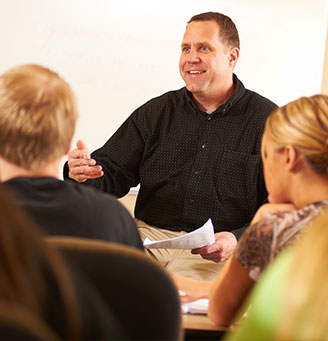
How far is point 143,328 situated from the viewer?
865 millimetres

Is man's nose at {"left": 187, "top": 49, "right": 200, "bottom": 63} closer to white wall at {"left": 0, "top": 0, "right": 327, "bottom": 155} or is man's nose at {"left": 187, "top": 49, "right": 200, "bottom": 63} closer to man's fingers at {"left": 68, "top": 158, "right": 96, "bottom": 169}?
white wall at {"left": 0, "top": 0, "right": 327, "bottom": 155}

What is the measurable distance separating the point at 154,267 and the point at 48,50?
289cm

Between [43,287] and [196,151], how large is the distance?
2.15 metres

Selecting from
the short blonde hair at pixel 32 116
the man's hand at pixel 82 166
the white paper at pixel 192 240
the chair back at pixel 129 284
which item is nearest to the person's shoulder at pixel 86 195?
the short blonde hair at pixel 32 116

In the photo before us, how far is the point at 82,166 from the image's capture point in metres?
2.44

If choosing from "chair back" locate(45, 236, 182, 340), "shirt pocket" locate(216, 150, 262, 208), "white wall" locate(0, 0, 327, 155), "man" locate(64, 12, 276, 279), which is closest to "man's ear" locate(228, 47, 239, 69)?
"man" locate(64, 12, 276, 279)

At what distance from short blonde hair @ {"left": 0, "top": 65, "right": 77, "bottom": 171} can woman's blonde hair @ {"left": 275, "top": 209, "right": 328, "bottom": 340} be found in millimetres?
670

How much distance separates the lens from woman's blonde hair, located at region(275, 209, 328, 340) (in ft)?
2.40

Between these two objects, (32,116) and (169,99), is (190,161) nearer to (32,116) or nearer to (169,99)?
(169,99)

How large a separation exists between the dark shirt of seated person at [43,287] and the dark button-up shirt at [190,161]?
6.25 feet

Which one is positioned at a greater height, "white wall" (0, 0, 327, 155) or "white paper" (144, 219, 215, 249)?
"white wall" (0, 0, 327, 155)

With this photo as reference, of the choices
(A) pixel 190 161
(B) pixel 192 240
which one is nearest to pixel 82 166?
(A) pixel 190 161

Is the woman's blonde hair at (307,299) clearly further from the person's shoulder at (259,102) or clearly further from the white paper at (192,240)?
the person's shoulder at (259,102)

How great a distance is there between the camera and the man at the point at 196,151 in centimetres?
267
